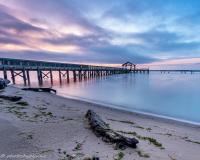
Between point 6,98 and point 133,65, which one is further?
point 133,65

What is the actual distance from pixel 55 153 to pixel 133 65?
14559cm

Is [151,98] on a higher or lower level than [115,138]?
lower

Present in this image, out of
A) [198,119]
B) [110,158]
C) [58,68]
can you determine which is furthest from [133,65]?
[110,158]

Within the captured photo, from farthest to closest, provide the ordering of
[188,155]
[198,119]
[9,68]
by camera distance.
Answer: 1. [9,68]
2. [198,119]
3. [188,155]

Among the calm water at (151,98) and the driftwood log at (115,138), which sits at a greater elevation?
the driftwood log at (115,138)

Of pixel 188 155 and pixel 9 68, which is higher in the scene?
pixel 9 68

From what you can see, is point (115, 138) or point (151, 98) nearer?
point (115, 138)

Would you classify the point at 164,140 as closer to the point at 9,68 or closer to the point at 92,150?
the point at 92,150

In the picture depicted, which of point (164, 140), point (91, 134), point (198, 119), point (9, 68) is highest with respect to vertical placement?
point (9, 68)

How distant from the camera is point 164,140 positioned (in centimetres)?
663

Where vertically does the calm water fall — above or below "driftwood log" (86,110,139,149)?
below

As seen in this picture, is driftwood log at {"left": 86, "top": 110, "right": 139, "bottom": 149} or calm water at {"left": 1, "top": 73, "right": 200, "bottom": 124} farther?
calm water at {"left": 1, "top": 73, "right": 200, "bottom": 124}

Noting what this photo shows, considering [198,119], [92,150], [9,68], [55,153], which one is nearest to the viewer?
[55,153]

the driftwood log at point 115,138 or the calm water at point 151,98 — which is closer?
the driftwood log at point 115,138
